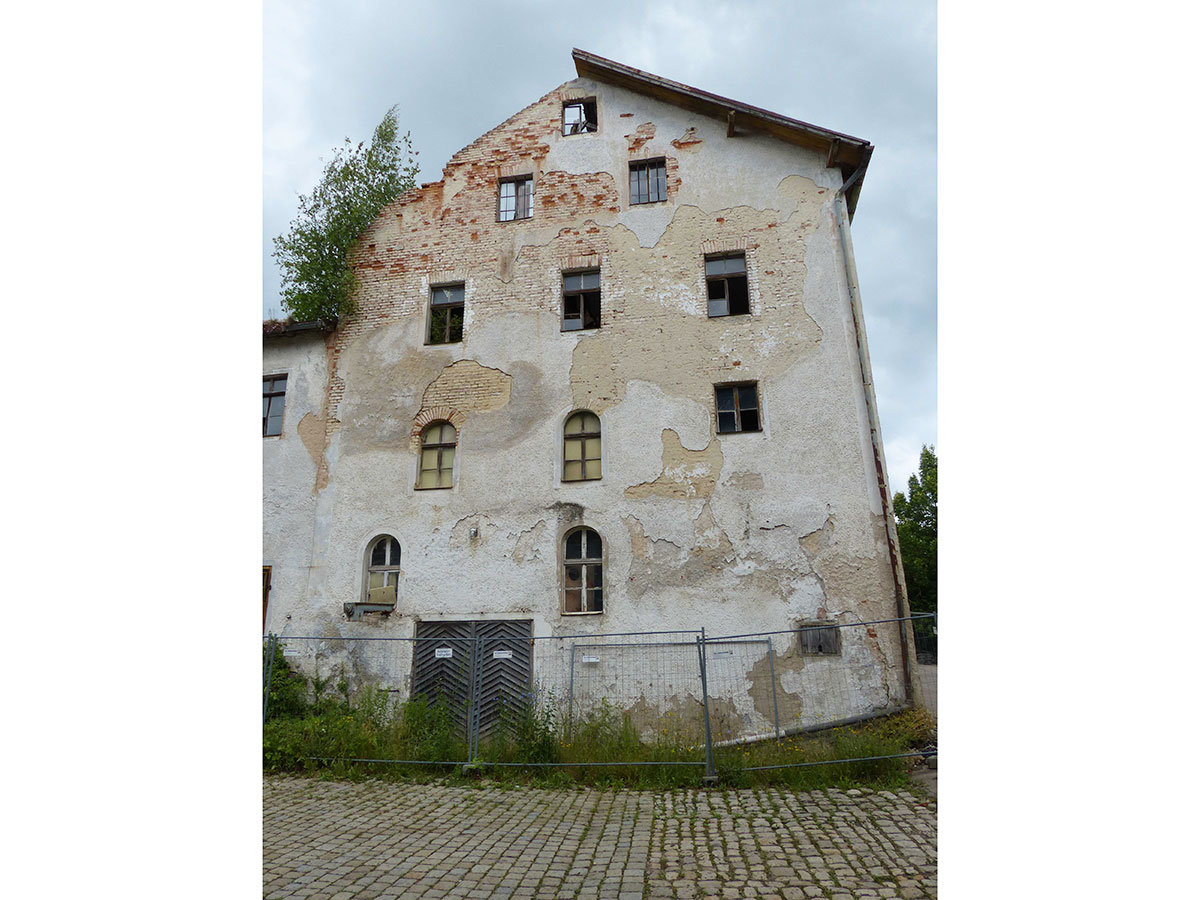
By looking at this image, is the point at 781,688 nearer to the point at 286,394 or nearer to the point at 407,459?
the point at 407,459

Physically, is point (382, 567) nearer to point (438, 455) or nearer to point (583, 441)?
point (438, 455)

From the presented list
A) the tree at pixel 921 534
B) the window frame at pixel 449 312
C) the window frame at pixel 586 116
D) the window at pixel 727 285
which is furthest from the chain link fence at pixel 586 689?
the tree at pixel 921 534

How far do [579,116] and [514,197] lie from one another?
2.23 m

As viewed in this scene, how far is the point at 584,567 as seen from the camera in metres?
10.9

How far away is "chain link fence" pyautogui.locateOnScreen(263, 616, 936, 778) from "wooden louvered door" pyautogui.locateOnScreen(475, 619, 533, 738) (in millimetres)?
19

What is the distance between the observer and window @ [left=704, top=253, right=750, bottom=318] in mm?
11898

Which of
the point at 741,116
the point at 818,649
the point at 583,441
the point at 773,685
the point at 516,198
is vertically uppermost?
the point at 741,116

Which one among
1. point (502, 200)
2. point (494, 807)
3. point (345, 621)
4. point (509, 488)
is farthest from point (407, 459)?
point (494, 807)

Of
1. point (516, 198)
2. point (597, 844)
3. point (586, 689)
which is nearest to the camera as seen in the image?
point (597, 844)

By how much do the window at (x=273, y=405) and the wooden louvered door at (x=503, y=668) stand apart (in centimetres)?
581

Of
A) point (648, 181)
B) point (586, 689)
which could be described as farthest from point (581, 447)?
point (648, 181)

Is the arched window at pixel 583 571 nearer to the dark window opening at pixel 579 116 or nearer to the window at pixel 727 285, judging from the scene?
the window at pixel 727 285

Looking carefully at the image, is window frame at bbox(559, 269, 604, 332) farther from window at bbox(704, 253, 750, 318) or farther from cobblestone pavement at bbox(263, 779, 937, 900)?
cobblestone pavement at bbox(263, 779, 937, 900)

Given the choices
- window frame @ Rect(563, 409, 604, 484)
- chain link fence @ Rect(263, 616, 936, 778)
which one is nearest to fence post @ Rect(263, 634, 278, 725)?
chain link fence @ Rect(263, 616, 936, 778)
